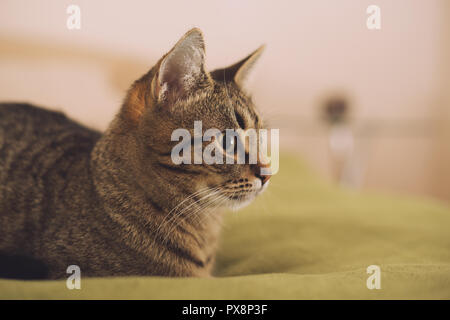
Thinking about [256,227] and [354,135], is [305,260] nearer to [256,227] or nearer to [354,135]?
[256,227]

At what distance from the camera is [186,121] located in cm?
74

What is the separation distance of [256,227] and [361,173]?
1855 millimetres

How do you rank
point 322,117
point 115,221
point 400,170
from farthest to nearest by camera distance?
1. point 400,170
2. point 322,117
3. point 115,221

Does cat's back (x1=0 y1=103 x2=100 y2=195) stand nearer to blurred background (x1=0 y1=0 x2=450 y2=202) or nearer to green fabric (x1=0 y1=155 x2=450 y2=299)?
blurred background (x1=0 y1=0 x2=450 y2=202)

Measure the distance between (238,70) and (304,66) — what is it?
5.18 ft

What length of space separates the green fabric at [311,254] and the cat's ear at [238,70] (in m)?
0.38

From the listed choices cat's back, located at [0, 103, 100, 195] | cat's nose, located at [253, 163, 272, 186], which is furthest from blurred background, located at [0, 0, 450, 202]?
cat's nose, located at [253, 163, 272, 186]

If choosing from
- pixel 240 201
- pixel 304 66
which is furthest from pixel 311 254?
pixel 304 66

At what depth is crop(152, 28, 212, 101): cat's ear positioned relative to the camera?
67 cm

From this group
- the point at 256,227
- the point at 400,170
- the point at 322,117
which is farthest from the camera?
the point at 400,170

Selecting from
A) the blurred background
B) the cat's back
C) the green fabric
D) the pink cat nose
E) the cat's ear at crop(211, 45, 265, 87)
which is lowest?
the green fabric

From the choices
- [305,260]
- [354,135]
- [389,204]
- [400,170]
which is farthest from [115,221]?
[400,170]
